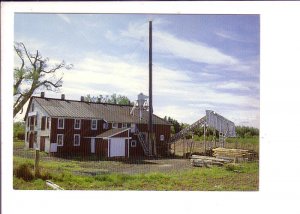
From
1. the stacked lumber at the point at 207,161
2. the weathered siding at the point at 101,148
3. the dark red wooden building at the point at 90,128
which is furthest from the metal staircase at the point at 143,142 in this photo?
the stacked lumber at the point at 207,161

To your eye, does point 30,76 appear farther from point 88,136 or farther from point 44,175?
point 44,175

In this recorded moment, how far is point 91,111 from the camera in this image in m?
6.38

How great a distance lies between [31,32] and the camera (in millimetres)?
5965

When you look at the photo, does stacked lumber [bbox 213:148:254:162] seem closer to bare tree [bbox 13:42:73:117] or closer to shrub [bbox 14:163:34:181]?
bare tree [bbox 13:42:73:117]

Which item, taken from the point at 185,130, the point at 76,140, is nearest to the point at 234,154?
the point at 185,130

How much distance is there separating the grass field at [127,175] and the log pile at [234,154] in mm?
94

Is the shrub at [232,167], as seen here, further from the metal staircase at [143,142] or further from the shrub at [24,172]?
the shrub at [24,172]

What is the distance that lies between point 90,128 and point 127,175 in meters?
0.92

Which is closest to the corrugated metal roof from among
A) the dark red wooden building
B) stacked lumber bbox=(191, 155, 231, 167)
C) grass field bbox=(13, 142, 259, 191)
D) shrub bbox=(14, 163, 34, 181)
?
the dark red wooden building

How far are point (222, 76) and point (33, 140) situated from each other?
2.95 meters

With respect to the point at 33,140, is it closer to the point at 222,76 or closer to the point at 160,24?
the point at 160,24

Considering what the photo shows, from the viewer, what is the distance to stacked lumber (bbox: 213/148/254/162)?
6.16 metres

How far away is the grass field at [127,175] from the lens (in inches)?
239
